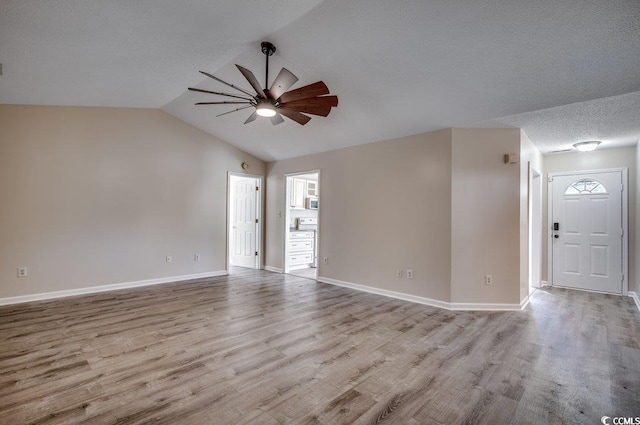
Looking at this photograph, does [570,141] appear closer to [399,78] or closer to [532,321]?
[532,321]

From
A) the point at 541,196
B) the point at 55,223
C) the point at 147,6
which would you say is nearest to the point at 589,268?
the point at 541,196

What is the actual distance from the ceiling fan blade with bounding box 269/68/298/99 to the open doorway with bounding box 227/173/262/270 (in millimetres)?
3755

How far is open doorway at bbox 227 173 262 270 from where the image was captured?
6668 millimetres

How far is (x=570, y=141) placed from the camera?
4.38m

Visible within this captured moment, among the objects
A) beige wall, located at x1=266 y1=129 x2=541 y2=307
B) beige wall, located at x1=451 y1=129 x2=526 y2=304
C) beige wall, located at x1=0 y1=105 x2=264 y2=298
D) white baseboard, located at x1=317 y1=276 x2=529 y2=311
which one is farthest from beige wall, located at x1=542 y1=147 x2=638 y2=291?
beige wall, located at x1=0 y1=105 x2=264 y2=298

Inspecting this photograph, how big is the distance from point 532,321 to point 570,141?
2.77 metres

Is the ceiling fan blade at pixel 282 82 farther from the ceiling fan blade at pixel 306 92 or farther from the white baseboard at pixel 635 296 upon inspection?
the white baseboard at pixel 635 296

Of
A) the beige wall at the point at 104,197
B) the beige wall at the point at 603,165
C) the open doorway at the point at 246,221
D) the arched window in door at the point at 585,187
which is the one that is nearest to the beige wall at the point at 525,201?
the beige wall at the point at 603,165

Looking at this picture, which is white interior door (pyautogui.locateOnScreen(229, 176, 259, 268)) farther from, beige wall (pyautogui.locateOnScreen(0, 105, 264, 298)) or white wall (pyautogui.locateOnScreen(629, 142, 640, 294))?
white wall (pyautogui.locateOnScreen(629, 142, 640, 294))

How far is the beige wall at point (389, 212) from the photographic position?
4082mm

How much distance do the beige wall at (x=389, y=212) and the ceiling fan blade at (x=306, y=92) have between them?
Answer: 219 centimetres

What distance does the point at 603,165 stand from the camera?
488cm

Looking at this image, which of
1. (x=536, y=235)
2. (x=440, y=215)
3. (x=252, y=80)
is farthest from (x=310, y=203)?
(x=252, y=80)

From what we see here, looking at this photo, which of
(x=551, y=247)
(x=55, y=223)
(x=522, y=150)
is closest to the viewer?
(x=522, y=150)
